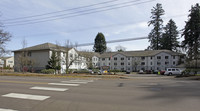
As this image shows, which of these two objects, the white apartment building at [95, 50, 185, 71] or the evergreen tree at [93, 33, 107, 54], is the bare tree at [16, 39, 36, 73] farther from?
the evergreen tree at [93, 33, 107, 54]

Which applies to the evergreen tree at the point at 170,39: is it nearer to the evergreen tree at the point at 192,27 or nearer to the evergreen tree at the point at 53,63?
the evergreen tree at the point at 192,27

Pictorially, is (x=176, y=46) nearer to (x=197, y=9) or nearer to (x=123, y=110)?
(x=197, y=9)

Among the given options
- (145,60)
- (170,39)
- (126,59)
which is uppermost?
(170,39)

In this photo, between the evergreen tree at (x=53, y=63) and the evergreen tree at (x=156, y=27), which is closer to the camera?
the evergreen tree at (x=53, y=63)

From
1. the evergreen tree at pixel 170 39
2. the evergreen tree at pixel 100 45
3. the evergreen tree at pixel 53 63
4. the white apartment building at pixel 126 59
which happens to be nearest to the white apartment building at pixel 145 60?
the white apartment building at pixel 126 59

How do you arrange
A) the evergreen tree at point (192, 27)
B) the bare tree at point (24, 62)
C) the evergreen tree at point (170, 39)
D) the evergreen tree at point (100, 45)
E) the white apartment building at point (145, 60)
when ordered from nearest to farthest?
the bare tree at point (24, 62), the evergreen tree at point (192, 27), the white apartment building at point (145, 60), the evergreen tree at point (170, 39), the evergreen tree at point (100, 45)

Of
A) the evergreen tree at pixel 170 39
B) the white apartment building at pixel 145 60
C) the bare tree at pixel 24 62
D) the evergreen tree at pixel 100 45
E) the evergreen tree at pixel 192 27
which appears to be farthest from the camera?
the evergreen tree at pixel 100 45

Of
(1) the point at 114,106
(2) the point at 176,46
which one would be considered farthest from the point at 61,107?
(2) the point at 176,46

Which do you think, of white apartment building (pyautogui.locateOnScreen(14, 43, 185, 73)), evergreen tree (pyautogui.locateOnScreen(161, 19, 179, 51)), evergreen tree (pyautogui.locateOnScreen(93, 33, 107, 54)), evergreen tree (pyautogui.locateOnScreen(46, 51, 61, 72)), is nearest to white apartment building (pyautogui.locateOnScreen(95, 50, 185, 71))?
white apartment building (pyautogui.locateOnScreen(14, 43, 185, 73))

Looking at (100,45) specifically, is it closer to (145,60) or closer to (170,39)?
(145,60)

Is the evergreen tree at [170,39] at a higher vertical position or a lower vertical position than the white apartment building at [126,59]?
higher

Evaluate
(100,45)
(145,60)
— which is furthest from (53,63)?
(100,45)

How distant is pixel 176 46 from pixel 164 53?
41.0ft

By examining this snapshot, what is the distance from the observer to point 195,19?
48.1 metres
